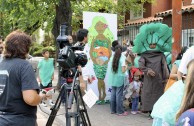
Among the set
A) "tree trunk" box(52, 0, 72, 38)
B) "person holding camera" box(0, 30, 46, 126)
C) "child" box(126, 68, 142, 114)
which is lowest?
"child" box(126, 68, 142, 114)

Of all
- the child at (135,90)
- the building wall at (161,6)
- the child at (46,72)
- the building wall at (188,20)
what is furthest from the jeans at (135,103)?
the building wall at (161,6)

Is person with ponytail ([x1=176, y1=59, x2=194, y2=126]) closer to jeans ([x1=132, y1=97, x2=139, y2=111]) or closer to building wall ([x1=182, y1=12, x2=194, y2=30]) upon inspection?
jeans ([x1=132, y1=97, x2=139, y2=111])

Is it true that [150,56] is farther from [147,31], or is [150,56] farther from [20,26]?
[20,26]

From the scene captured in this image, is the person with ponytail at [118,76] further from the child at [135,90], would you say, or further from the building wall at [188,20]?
the building wall at [188,20]

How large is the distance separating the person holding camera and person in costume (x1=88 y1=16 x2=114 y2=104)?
19.0 ft

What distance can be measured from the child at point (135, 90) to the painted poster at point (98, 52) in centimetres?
115

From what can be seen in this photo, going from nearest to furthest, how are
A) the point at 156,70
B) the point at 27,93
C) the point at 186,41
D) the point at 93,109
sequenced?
the point at 27,93 < the point at 156,70 < the point at 93,109 < the point at 186,41

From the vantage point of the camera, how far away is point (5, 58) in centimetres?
330

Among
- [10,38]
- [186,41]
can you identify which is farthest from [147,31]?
[10,38]

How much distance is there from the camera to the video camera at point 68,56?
4457 millimetres

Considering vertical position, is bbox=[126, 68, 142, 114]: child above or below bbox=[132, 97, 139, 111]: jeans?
above

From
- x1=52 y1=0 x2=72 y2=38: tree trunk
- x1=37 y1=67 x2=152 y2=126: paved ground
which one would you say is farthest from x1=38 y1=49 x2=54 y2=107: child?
x1=52 y1=0 x2=72 y2=38: tree trunk

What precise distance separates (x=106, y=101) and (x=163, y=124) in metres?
6.50

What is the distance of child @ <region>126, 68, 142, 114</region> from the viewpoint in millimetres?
7984
